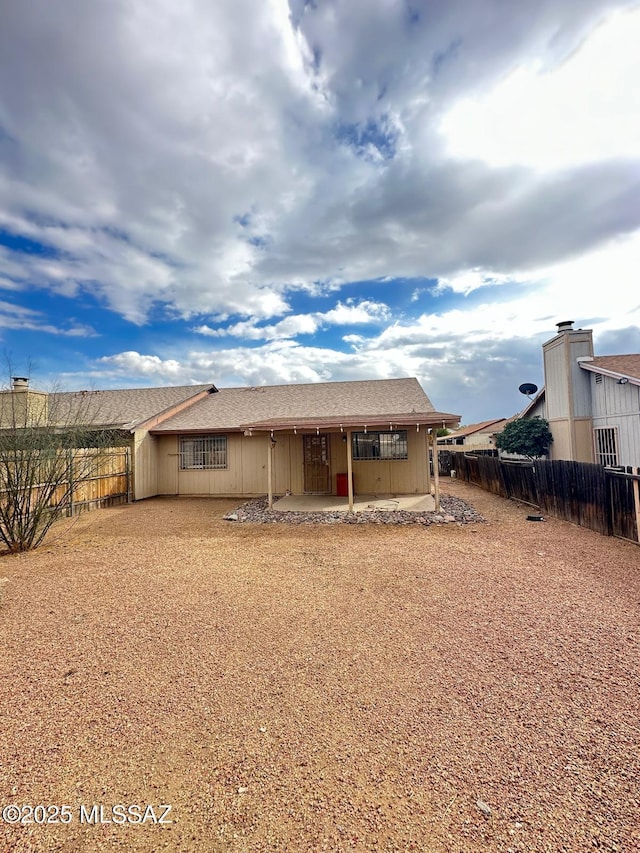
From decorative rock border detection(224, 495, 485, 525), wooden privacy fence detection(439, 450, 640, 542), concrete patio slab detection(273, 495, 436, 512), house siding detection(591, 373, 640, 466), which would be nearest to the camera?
wooden privacy fence detection(439, 450, 640, 542)

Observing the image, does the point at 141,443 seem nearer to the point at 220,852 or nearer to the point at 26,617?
the point at 26,617

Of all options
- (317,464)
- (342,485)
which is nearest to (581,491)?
(342,485)

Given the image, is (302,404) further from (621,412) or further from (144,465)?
(621,412)

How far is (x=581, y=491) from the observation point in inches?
326

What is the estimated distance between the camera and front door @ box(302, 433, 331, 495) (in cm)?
1305

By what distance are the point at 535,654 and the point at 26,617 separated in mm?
5357

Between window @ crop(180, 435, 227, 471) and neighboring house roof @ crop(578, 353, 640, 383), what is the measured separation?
1263 cm

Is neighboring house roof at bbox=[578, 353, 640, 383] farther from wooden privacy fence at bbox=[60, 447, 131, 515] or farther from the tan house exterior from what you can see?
wooden privacy fence at bbox=[60, 447, 131, 515]

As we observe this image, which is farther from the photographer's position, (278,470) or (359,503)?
(278,470)

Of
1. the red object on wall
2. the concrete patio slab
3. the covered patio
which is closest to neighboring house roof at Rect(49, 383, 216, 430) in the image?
the covered patio

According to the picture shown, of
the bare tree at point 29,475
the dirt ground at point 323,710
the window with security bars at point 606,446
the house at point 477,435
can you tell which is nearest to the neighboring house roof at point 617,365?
the window with security bars at point 606,446

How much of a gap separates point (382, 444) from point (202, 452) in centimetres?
649

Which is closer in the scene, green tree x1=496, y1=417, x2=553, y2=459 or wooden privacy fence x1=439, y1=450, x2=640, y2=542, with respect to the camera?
wooden privacy fence x1=439, y1=450, x2=640, y2=542

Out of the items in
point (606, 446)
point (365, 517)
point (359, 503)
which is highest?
point (606, 446)
